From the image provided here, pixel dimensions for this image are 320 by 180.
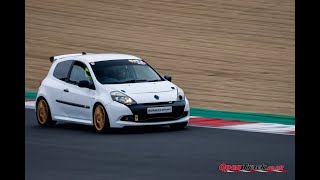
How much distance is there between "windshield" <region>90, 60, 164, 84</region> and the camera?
1862cm

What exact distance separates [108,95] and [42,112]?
6.86 feet

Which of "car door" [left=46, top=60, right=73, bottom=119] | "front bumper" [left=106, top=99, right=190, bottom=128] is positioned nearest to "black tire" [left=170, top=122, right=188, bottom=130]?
"front bumper" [left=106, top=99, right=190, bottom=128]

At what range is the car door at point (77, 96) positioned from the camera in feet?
60.3

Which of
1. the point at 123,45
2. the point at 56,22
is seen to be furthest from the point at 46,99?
the point at 56,22

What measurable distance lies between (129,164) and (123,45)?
1560 cm

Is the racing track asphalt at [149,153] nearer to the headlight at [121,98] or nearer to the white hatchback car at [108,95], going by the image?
the white hatchback car at [108,95]

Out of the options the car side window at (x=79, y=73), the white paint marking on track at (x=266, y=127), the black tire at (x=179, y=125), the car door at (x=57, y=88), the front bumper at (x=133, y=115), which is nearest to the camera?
the front bumper at (x=133, y=115)

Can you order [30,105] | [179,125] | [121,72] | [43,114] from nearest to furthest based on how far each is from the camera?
[179,125], [121,72], [43,114], [30,105]

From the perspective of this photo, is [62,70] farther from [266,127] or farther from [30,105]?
[266,127]

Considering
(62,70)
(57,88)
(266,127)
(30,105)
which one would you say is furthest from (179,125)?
(30,105)

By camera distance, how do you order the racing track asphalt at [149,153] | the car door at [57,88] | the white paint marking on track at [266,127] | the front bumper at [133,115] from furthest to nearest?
the car door at [57,88] < the white paint marking on track at [266,127] < the front bumper at [133,115] < the racing track asphalt at [149,153]

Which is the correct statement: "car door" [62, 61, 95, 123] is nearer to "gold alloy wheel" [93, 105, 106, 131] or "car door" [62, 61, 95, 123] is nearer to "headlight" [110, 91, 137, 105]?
"gold alloy wheel" [93, 105, 106, 131]

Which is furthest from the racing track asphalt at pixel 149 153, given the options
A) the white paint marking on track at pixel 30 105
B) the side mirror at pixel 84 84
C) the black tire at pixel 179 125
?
the white paint marking on track at pixel 30 105

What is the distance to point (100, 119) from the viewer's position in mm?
18031
